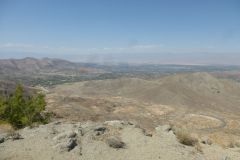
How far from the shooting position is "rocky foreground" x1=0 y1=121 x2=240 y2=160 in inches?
751

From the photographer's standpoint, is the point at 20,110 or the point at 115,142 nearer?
the point at 115,142

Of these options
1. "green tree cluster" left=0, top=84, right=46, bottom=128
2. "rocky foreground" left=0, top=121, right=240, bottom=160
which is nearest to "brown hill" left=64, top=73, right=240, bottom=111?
"green tree cluster" left=0, top=84, right=46, bottom=128

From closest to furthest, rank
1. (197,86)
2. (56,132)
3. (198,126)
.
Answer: (56,132) < (198,126) < (197,86)

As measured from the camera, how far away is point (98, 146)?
67.5 feet

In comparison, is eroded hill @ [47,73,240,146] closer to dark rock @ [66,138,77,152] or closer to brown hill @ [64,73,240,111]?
brown hill @ [64,73,240,111]

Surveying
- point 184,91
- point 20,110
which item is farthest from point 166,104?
point 20,110

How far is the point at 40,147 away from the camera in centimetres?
1977

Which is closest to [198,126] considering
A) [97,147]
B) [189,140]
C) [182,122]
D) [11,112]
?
[182,122]

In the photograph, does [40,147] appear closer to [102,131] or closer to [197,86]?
[102,131]

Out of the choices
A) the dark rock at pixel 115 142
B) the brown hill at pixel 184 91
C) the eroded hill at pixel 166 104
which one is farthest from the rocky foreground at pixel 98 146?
the brown hill at pixel 184 91

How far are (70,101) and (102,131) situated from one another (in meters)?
89.3

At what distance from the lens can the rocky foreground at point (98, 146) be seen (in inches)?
751

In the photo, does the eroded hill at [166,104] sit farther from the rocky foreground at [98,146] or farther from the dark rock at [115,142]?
the dark rock at [115,142]

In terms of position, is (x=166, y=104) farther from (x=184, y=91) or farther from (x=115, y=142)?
(x=115, y=142)
